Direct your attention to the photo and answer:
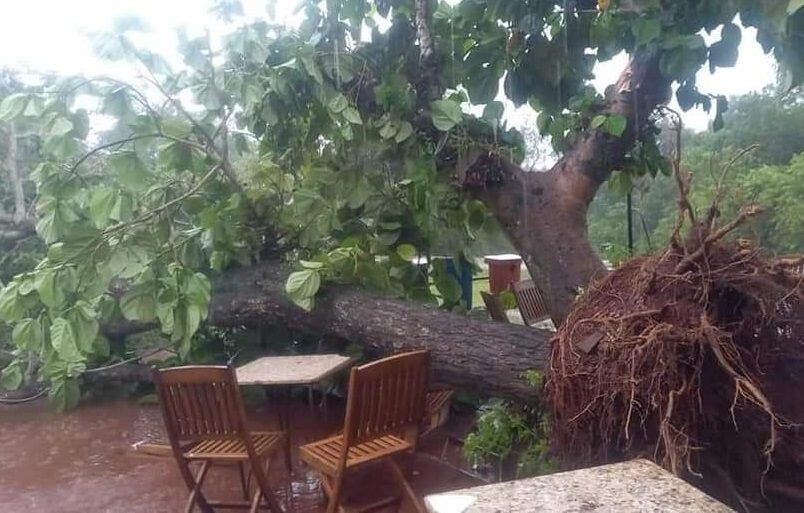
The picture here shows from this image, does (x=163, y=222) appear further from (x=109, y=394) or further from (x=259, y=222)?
(x=109, y=394)

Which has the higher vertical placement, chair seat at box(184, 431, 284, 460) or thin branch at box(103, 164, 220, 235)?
thin branch at box(103, 164, 220, 235)

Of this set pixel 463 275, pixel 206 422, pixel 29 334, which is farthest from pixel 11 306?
pixel 463 275

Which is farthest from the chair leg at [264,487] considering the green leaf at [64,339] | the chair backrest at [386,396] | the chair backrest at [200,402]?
the green leaf at [64,339]

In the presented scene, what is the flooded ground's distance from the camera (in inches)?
134

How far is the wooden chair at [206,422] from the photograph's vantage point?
2682 mm

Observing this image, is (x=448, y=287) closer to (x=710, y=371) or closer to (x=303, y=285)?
(x=303, y=285)


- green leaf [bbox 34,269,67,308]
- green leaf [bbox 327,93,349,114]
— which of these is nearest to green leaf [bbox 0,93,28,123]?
green leaf [bbox 34,269,67,308]

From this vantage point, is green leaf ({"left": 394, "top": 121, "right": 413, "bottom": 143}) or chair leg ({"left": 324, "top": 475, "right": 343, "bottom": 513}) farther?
green leaf ({"left": 394, "top": 121, "right": 413, "bottom": 143})

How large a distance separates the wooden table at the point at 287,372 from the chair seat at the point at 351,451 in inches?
11.1

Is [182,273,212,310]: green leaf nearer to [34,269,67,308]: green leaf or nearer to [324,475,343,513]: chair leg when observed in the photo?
[34,269,67,308]: green leaf

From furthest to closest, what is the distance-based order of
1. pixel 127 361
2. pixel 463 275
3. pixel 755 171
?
pixel 127 361, pixel 463 275, pixel 755 171

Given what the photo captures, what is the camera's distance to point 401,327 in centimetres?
387

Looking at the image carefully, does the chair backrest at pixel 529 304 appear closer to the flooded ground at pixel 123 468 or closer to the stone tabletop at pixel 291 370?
the flooded ground at pixel 123 468

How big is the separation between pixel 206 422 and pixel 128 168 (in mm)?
1675
